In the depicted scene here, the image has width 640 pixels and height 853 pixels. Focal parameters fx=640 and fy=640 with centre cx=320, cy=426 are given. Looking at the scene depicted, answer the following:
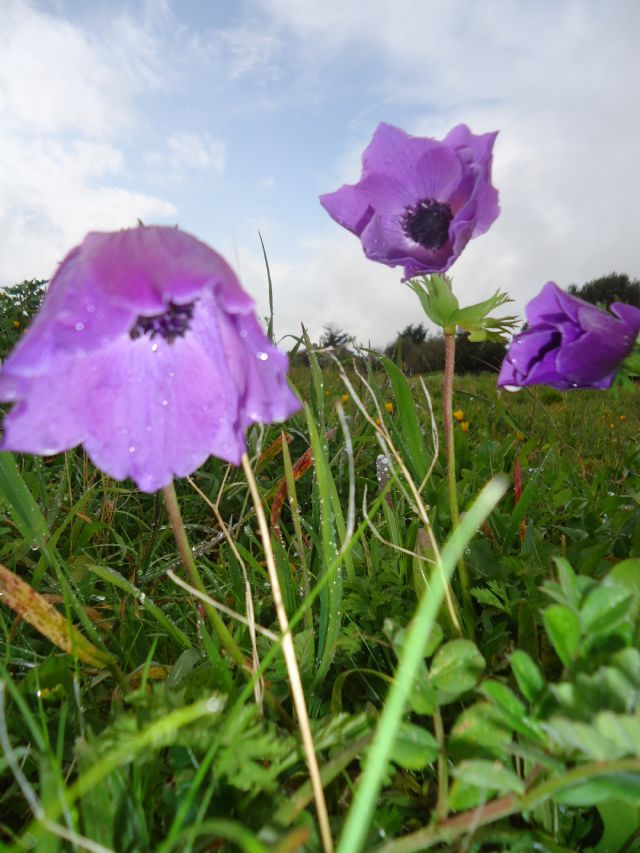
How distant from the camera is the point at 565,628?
2.22 feet

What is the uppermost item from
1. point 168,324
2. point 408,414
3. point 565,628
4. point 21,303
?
point 21,303

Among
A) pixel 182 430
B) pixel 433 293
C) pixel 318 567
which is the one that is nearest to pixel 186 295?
pixel 182 430

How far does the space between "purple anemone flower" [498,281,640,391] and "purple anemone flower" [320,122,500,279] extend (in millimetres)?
173

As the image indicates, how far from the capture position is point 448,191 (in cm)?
111

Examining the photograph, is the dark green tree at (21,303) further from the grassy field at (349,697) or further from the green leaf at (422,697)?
the green leaf at (422,697)

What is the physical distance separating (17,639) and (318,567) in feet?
2.07

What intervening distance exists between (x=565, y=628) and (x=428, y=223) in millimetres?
735

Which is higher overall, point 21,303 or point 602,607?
point 21,303

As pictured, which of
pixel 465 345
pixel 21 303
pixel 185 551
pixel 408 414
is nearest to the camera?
pixel 185 551

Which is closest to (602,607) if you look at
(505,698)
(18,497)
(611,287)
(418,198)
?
(505,698)

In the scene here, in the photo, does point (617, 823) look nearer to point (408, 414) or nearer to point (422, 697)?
point (422, 697)

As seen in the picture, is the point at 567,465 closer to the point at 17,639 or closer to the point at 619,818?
the point at 619,818

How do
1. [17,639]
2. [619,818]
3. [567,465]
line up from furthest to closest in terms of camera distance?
1. [567,465]
2. [17,639]
3. [619,818]

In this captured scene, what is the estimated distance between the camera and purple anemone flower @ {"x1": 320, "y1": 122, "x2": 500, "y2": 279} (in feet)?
3.39
